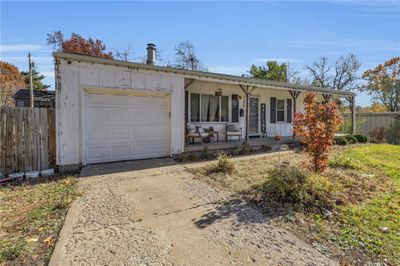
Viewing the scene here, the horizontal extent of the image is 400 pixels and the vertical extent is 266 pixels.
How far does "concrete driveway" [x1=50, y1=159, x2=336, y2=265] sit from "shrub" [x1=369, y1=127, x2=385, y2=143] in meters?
14.5

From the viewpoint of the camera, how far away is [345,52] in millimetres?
27203

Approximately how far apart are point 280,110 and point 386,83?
60.1ft

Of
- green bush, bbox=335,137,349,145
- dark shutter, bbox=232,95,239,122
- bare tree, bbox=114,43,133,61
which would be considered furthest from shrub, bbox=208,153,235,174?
bare tree, bbox=114,43,133,61

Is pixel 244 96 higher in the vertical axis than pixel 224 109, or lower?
higher

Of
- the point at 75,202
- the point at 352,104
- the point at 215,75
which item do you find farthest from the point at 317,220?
the point at 352,104

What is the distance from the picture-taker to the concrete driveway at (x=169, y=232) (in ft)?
8.75

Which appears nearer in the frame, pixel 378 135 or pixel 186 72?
pixel 186 72

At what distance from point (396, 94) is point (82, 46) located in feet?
107

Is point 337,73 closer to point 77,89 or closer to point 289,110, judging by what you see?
point 289,110

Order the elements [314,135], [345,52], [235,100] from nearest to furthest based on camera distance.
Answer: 1. [314,135]
2. [235,100]
3. [345,52]

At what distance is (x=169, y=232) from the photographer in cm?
325

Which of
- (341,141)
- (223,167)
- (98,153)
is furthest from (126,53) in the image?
(223,167)

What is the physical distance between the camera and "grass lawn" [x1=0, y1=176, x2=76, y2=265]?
270cm

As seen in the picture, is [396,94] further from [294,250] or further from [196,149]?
[294,250]
